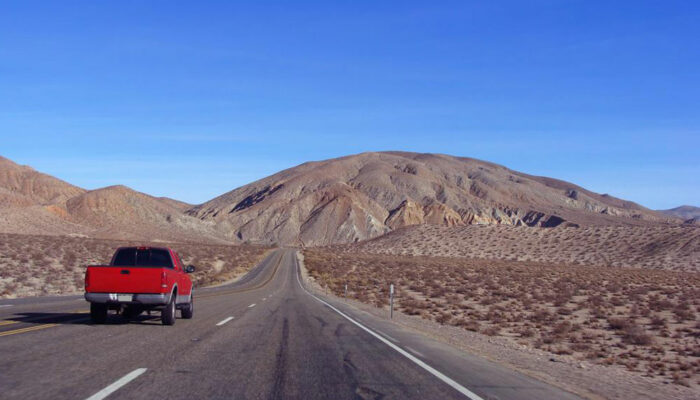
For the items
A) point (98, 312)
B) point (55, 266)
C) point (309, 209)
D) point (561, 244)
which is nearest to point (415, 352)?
point (98, 312)

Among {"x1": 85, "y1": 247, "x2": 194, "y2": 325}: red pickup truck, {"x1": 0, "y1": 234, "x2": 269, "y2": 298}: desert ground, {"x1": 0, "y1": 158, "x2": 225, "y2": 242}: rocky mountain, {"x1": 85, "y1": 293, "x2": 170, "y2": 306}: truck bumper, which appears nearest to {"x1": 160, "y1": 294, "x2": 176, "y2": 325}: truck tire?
{"x1": 85, "y1": 247, "x2": 194, "y2": 325}: red pickup truck

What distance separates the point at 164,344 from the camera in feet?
37.9

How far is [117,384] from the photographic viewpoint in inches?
306

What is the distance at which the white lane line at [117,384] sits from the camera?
23.4ft

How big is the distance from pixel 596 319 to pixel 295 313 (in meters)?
12.8

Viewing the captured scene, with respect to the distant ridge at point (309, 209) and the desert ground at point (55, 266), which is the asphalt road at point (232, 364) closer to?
the desert ground at point (55, 266)

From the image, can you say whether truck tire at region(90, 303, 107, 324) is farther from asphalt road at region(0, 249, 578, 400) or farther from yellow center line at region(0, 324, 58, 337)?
yellow center line at region(0, 324, 58, 337)

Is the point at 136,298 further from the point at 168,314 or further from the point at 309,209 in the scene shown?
the point at 309,209

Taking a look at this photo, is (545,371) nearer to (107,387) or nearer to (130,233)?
(107,387)

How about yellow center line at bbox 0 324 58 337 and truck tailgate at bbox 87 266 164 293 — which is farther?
truck tailgate at bbox 87 266 164 293

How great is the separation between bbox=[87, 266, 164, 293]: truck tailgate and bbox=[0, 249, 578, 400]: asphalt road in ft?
2.92

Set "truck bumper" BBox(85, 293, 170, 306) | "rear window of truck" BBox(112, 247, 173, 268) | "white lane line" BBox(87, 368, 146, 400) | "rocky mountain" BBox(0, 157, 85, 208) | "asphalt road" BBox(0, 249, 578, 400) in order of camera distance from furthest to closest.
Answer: "rocky mountain" BBox(0, 157, 85, 208) → "rear window of truck" BBox(112, 247, 173, 268) → "truck bumper" BBox(85, 293, 170, 306) → "asphalt road" BBox(0, 249, 578, 400) → "white lane line" BBox(87, 368, 146, 400)

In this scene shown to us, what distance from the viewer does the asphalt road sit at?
7.79 m

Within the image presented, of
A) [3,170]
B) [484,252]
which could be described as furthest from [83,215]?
[484,252]
